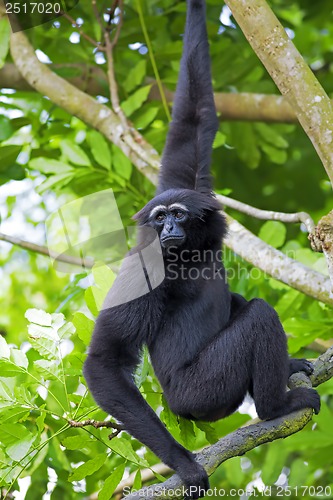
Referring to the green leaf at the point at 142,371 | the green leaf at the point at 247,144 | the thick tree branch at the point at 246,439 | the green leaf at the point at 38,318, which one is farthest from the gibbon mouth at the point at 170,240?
the green leaf at the point at 247,144

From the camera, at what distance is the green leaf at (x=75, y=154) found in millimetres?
6352

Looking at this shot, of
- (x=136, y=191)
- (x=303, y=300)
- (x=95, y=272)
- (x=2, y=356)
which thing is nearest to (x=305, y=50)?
(x=136, y=191)

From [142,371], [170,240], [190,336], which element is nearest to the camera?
[142,371]

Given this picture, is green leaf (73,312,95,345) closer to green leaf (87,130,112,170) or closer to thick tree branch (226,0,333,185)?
thick tree branch (226,0,333,185)

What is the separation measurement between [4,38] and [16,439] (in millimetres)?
3342

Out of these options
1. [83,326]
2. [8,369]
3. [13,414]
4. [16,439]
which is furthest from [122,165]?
[16,439]

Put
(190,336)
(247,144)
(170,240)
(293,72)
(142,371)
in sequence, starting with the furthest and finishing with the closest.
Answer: (247,144)
(170,240)
(190,336)
(142,371)
(293,72)

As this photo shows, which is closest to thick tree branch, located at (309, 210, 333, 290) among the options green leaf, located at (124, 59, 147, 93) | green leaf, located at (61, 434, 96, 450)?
green leaf, located at (61, 434, 96, 450)

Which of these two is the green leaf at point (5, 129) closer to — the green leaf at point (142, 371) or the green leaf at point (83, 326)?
the green leaf at point (83, 326)

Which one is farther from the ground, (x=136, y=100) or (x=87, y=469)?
(x=136, y=100)

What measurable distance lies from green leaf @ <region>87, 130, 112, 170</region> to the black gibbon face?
4.46 ft

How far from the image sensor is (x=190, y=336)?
195 inches

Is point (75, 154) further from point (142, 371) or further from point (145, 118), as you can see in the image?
point (142, 371)

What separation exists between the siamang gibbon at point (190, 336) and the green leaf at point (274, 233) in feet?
2.35
